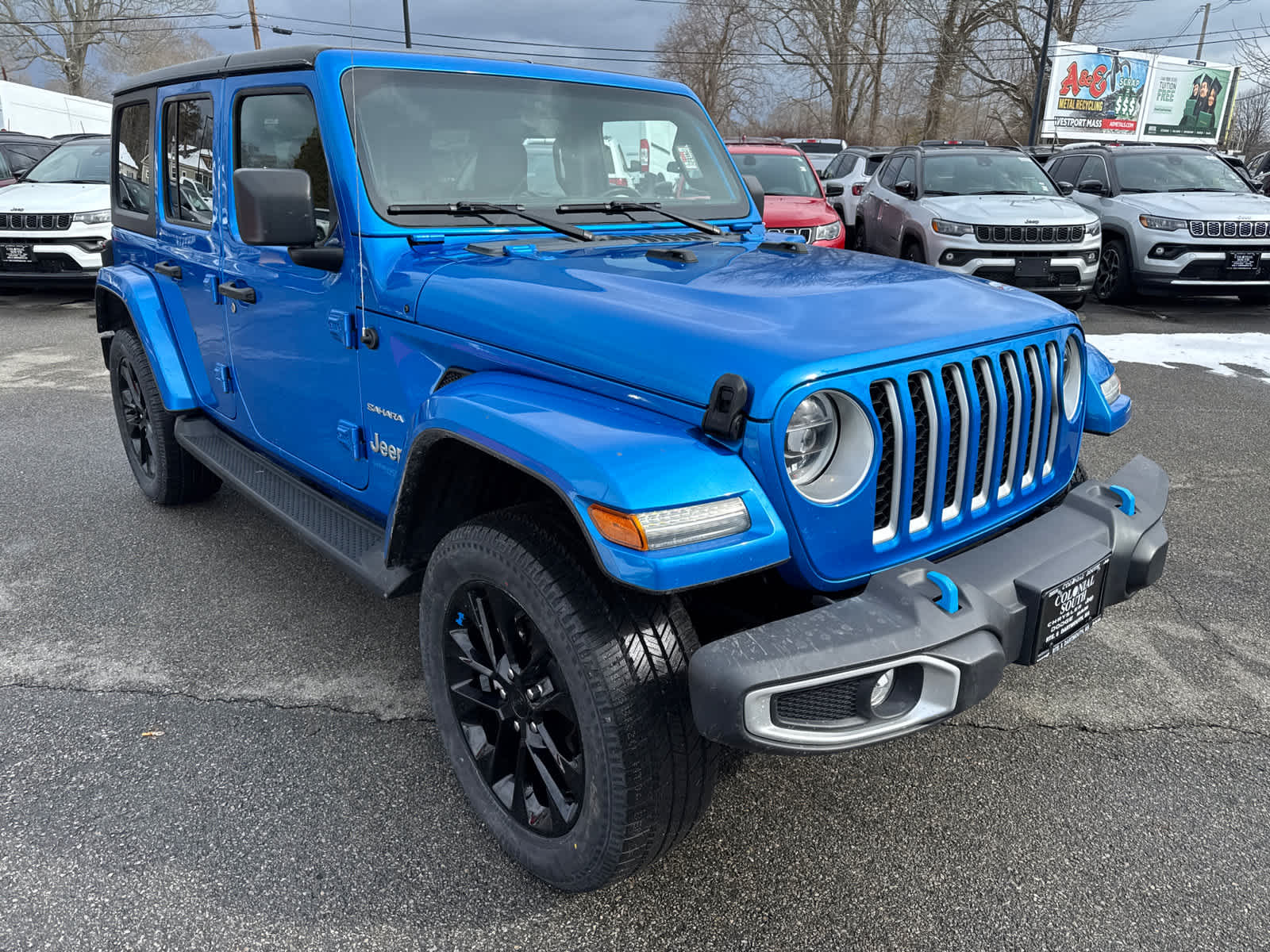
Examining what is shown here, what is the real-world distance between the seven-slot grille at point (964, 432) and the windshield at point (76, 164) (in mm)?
11187

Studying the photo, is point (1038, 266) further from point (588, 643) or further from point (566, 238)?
point (588, 643)

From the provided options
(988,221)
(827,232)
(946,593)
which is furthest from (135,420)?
(988,221)

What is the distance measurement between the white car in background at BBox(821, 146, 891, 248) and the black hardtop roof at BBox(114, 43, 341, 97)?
9.73 m

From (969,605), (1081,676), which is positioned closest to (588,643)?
(969,605)

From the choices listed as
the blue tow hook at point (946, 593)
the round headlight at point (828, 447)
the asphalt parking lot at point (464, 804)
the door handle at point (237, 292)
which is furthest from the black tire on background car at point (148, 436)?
the blue tow hook at point (946, 593)

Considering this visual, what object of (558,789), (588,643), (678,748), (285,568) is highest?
(588,643)

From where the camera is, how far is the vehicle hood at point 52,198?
380 inches

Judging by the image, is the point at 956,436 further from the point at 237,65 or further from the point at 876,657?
the point at 237,65

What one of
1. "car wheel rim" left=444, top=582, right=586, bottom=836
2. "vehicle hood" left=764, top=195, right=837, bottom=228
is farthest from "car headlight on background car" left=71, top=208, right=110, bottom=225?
"car wheel rim" left=444, top=582, right=586, bottom=836

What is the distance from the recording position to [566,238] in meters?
2.89

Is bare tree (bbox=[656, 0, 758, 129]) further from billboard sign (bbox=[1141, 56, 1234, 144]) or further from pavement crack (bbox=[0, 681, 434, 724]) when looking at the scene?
pavement crack (bbox=[0, 681, 434, 724])

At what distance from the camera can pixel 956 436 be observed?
2.11 meters

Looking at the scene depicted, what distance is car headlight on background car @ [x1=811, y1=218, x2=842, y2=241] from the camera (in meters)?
9.76

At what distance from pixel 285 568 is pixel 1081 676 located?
3043mm
